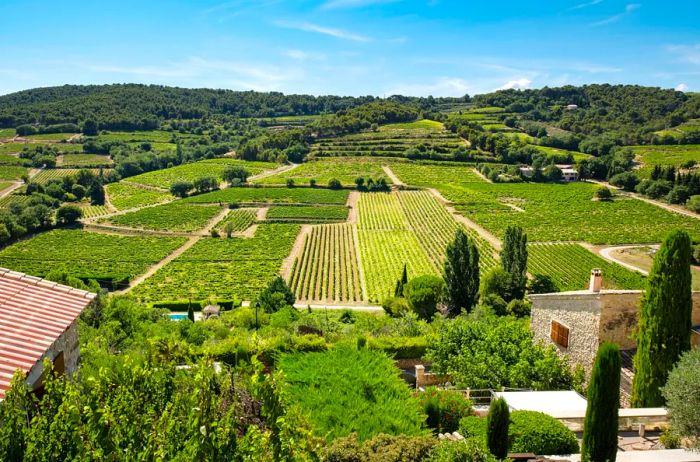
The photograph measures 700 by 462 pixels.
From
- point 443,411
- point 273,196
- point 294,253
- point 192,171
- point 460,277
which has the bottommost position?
point 294,253

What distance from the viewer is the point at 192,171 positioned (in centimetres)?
13375

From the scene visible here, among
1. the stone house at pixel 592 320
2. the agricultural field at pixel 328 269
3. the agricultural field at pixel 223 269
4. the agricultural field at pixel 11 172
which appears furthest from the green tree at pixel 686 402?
the agricultural field at pixel 11 172

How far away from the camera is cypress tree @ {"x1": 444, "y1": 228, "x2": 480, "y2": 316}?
43.2m

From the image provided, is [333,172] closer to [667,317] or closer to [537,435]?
[667,317]

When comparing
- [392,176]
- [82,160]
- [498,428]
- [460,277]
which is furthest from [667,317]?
[82,160]

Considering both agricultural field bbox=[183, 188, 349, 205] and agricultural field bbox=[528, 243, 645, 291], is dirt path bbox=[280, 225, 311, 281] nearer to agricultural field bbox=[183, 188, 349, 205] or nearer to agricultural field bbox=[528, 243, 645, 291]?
agricultural field bbox=[183, 188, 349, 205]

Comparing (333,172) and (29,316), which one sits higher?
(29,316)

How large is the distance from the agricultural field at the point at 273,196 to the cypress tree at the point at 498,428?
89832 mm

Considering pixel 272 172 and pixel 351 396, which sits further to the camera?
pixel 272 172

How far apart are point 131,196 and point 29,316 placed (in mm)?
113870

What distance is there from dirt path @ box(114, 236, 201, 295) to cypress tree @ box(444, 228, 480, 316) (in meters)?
35.8

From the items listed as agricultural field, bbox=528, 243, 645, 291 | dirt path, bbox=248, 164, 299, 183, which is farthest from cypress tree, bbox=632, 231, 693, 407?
dirt path, bbox=248, 164, 299, 183

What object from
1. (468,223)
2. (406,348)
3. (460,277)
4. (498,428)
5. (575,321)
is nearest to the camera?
(498,428)

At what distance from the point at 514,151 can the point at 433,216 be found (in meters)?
56.2
